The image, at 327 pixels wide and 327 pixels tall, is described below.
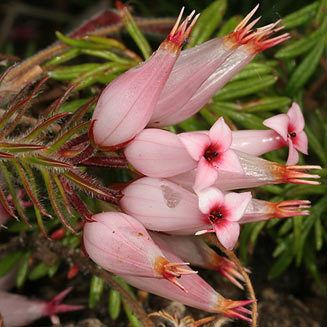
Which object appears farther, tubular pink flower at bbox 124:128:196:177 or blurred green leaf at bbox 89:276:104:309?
blurred green leaf at bbox 89:276:104:309

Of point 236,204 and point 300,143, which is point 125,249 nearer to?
point 236,204

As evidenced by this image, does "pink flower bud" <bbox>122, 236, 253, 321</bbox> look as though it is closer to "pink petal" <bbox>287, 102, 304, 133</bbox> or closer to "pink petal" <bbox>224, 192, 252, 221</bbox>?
"pink petal" <bbox>224, 192, 252, 221</bbox>

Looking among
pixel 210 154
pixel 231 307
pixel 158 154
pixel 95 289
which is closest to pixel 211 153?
pixel 210 154

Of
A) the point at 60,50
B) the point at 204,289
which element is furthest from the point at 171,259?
the point at 60,50

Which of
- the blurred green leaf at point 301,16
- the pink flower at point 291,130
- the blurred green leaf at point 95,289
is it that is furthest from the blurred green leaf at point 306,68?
the blurred green leaf at point 95,289

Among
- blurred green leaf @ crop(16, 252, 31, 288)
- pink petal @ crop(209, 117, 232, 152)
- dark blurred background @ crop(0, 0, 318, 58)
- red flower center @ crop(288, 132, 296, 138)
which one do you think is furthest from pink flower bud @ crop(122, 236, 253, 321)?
dark blurred background @ crop(0, 0, 318, 58)

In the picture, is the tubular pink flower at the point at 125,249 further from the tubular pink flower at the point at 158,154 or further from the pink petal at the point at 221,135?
the pink petal at the point at 221,135

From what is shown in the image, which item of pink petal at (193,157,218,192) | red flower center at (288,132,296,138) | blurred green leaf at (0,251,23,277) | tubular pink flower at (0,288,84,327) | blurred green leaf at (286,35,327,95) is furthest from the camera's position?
blurred green leaf at (286,35,327,95)
